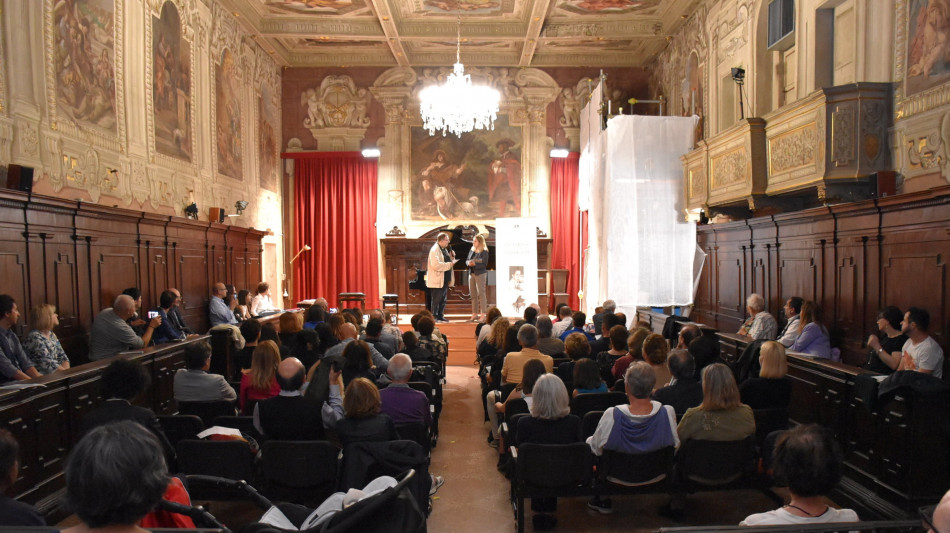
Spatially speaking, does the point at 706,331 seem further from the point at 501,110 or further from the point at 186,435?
the point at 501,110

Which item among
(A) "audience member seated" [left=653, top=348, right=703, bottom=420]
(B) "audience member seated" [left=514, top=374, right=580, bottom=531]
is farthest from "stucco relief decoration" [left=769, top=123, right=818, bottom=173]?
(B) "audience member seated" [left=514, top=374, right=580, bottom=531]

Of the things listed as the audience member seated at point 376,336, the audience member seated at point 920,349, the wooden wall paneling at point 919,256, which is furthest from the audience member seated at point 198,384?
the wooden wall paneling at point 919,256

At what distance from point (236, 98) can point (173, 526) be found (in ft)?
37.0

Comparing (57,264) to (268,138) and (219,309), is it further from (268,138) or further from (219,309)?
(268,138)

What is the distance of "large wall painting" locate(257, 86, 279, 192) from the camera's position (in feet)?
44.6

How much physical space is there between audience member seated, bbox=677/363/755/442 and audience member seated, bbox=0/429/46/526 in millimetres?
3323

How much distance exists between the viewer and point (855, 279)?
6.18m

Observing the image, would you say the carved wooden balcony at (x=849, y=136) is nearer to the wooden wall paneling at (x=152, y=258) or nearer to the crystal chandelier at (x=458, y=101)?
the crystal chandelier at (x=458, y=101)

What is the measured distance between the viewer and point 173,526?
7.05 feet

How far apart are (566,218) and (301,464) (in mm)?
12324

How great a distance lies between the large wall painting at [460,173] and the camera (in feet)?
49.5

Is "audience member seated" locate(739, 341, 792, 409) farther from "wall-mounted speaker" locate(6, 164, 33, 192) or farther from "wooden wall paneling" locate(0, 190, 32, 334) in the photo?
"wall-mounted speaker" locate(6, 164, 33, 192)

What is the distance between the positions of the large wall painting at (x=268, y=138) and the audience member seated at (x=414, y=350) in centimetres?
844

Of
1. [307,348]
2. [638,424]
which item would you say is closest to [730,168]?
[638,424]
